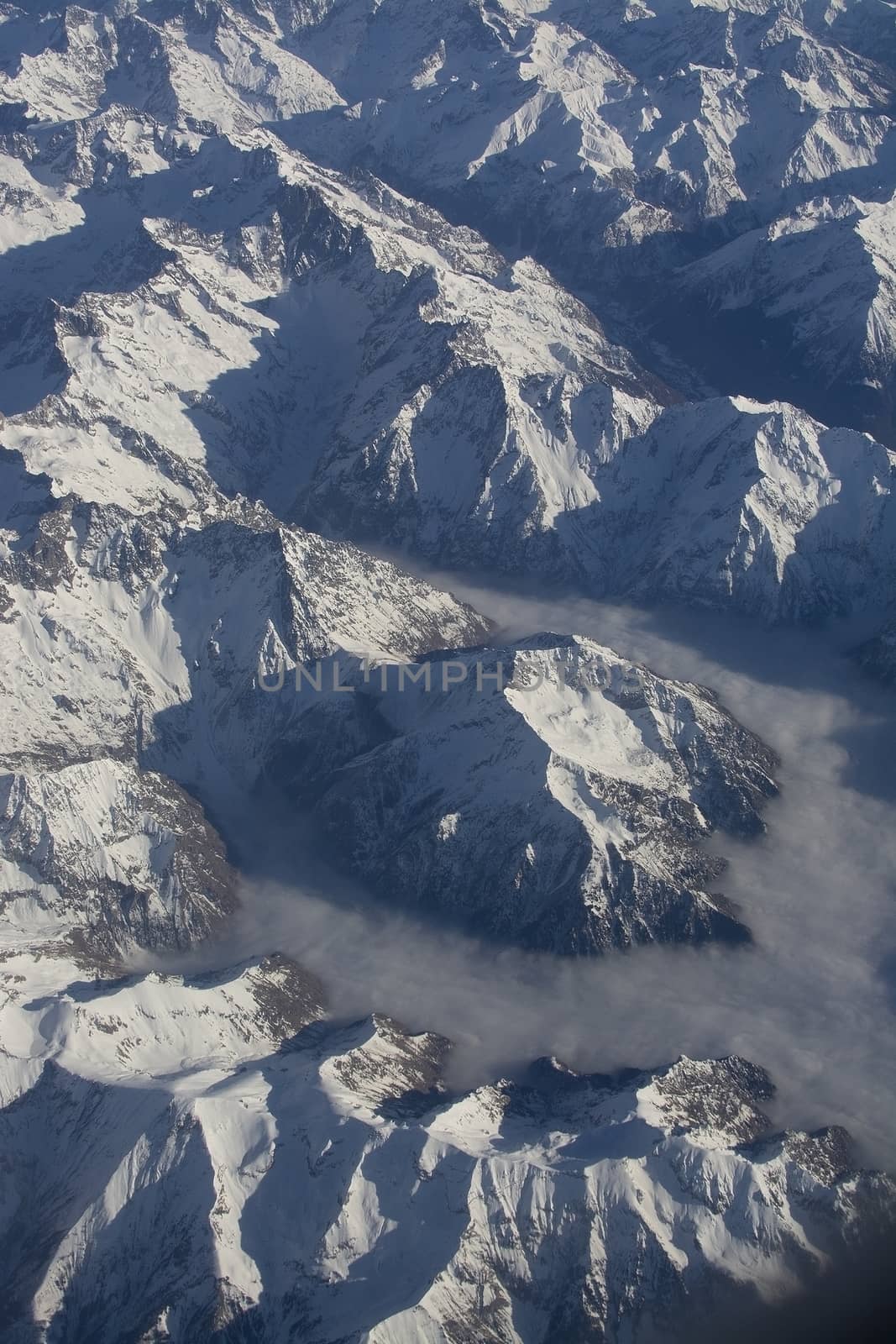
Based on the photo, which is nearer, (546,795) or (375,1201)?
(375,1201)

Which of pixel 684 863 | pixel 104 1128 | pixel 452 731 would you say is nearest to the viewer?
pixel 104 1128

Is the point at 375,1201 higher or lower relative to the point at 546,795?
lower

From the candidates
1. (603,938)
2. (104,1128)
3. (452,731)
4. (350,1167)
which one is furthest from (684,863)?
(104,1128)

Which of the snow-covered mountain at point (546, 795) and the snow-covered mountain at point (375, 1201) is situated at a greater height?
the snow-covered mountain at point (546, 795)

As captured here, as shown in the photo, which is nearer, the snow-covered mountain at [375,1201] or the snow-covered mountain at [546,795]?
the snow-covered mountain at [375,1201]

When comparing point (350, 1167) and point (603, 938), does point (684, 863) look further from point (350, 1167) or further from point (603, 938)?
point (350, 1167)
